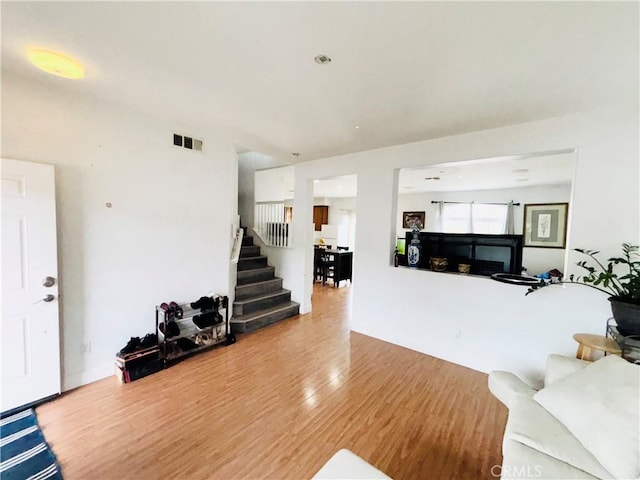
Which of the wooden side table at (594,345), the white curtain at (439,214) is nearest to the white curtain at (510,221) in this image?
the white curtain at (439,214)

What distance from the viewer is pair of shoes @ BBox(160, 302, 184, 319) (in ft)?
9.65

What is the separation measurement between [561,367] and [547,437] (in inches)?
25.2

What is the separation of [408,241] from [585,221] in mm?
1749

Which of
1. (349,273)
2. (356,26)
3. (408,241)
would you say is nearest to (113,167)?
(356,26)

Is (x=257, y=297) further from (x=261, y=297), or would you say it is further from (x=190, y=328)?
(x=190, y=328)

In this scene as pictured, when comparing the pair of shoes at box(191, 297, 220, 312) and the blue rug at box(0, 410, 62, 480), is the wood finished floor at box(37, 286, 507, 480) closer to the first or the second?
the blue rug at box(0, 410, 62, 480)

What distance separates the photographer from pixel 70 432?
1.98m

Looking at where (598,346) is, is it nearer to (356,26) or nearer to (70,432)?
(356,26)

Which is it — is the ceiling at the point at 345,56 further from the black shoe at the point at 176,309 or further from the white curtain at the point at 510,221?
the white curtain at the point at 510,221

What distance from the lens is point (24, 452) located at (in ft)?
5.87

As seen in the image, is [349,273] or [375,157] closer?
[375,157]

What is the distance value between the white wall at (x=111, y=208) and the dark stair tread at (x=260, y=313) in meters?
0.81

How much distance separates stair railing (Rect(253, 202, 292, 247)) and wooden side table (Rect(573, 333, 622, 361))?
3919mm

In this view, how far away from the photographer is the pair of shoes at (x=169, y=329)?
290 centimetres
